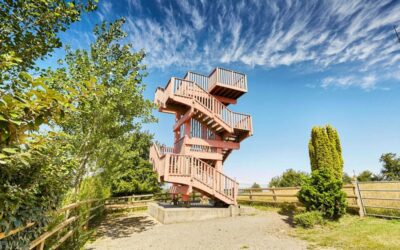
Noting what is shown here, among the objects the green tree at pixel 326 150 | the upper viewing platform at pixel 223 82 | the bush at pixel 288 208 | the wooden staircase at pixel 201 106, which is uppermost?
the upper viewing platform at pixel 223 82

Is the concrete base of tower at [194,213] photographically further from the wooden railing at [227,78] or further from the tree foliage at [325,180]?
the wooden railing at [227,78]

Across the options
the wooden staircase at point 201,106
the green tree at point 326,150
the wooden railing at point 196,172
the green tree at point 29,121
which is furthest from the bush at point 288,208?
the green tree at point 29,121

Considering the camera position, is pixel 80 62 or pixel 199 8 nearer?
pixel 80 62

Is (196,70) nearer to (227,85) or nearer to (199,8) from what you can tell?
(227,85)

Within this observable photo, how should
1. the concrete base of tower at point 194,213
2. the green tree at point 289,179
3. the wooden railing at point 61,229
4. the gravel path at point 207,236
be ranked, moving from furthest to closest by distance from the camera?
the green tree at point 289,179 < the concrete base of tower at point 194,213 < the gravel path at point 207,236 < the wooden railing at point 61,229

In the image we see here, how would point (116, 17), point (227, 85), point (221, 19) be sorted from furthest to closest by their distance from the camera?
1. point (227, 85)
2. point (221, 19)
3. point (116, 17)

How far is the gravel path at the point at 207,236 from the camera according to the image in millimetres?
6242

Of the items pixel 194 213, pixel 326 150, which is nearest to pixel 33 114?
pixel 194 213

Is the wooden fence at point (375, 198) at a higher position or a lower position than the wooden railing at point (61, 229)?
higher

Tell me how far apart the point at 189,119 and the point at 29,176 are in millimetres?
9776

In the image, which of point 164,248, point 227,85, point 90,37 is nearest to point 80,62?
point 90,37

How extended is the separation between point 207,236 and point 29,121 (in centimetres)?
694

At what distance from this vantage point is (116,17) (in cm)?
838

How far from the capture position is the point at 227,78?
13.3 metres
